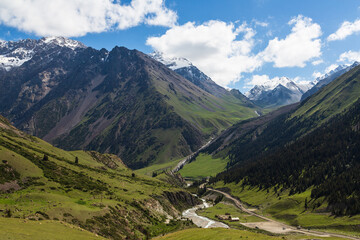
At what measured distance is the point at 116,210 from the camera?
8662 cm

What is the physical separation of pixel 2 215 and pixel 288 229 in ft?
339

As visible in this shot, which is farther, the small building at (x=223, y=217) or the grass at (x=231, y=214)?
the small building at (x=223, y=217)

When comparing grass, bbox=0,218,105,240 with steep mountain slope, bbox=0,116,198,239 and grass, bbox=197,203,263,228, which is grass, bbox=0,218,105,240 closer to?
steep mountain slope, bbox=0,116,198,239

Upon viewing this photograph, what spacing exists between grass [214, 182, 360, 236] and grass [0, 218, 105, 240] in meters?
89.0

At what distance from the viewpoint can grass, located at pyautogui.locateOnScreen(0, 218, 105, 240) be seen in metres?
42.1

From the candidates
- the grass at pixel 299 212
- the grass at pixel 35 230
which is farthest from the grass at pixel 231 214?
the grass at pixel 35 230

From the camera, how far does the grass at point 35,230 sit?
42.1 meters

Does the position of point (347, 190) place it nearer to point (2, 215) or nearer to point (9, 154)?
point (2, 215)

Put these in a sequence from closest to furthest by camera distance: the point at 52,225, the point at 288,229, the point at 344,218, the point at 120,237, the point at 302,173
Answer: the point at 52,225 → the point at 120,237 → the point at 344,218 → the point at 288,229 → the point at 302,173

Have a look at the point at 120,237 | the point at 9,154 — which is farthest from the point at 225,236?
the point at 9,154

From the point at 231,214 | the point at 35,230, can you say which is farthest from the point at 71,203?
the point at 231,214

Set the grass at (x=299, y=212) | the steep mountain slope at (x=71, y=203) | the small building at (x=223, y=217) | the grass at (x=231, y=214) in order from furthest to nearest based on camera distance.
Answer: the small building at (x=223, y=217) → the grass at (x=231, y=214) → the grass at (x=299, y=212) → the steep mountain slope at (x=71, y=203)

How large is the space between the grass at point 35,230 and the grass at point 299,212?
8899 centimetres

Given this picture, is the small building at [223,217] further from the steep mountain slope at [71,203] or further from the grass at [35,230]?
the grass at [35,230]
